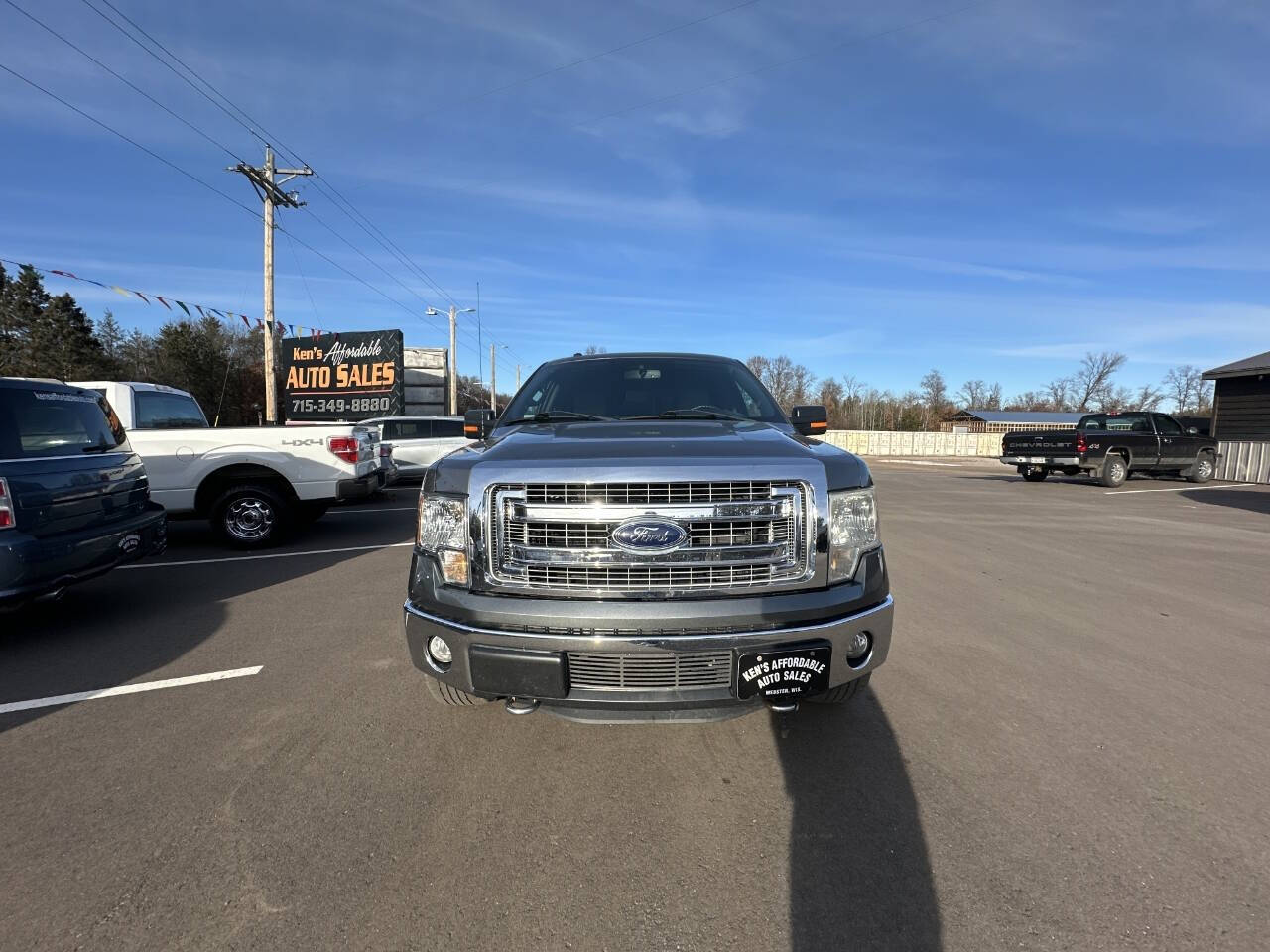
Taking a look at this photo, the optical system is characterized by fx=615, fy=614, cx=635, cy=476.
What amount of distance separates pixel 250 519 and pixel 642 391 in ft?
19.4

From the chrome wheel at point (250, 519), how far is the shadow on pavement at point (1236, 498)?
16.1 meters

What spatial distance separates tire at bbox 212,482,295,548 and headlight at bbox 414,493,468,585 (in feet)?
19.5

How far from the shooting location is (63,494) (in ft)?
13.8

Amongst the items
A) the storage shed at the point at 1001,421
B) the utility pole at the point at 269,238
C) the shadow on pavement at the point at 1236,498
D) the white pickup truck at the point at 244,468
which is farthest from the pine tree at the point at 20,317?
the storage shed at the point at 1001,421

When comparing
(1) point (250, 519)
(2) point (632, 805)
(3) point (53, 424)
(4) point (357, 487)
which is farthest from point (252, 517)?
(2) point (632, 805)

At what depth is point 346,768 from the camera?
2.60 metres

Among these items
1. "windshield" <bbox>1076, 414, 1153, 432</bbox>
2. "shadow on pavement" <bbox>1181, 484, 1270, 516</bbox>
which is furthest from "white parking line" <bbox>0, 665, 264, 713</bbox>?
"windshield" <bbox>1076, 414, 1153, 432</bbox>

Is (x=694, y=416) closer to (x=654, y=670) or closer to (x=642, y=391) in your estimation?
(x=642, y=391)

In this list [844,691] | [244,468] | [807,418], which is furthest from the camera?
[244,468]

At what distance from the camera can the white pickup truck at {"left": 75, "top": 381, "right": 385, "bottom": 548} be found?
23.0 feet

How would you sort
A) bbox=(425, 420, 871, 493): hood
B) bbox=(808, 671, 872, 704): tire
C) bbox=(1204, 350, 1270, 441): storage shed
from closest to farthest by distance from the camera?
bbox=(425, 420, 871, 493): hood < bbox=(808, 671, 872, 704): tire < bbox=(1204, 350, 1270, 441): storage shed

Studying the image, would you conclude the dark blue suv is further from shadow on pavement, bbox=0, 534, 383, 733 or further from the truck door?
the truck door

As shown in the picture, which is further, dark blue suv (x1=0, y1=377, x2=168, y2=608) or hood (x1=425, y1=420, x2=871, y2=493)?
dark blue suv (x1=0, y1=377, x2=168, y2=608)

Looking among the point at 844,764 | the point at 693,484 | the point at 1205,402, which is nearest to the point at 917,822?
the point at 844,764
